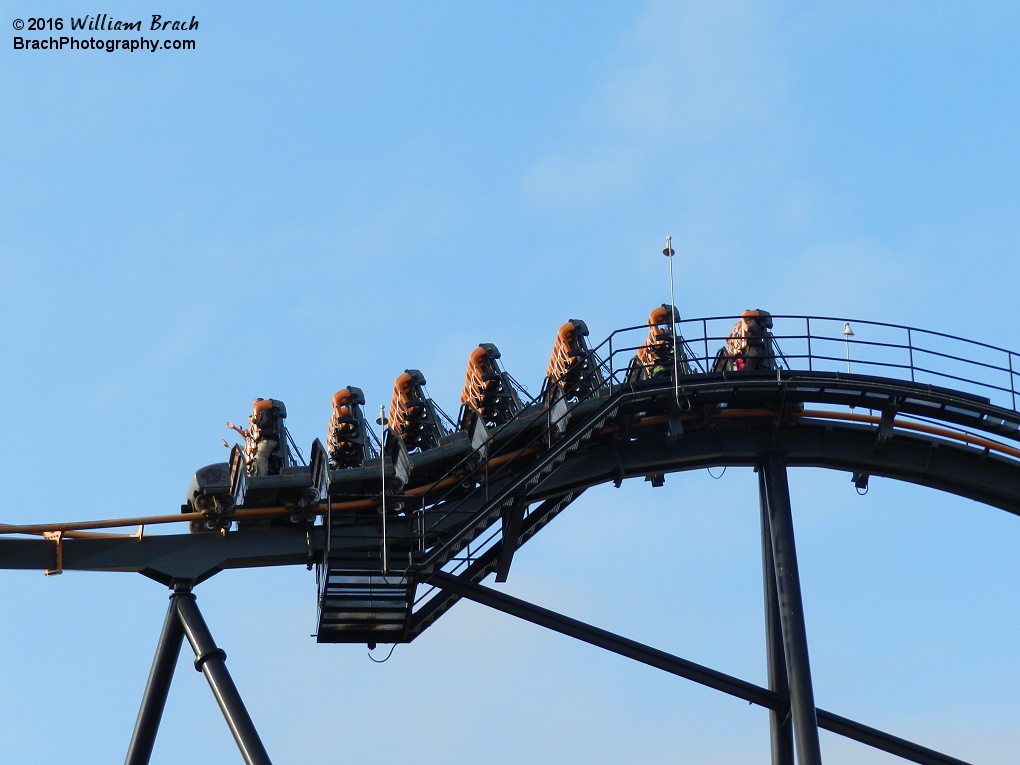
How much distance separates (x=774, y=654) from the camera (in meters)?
29.7

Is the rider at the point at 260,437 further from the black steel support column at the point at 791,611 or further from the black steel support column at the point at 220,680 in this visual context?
the black steel support column at the point at 791,611

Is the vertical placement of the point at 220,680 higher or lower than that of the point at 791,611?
lower

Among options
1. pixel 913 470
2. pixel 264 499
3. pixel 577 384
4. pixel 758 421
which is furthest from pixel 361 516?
pixel 913 470

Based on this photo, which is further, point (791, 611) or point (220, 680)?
point (791, 611)

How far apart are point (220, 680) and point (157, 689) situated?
864 millimetres

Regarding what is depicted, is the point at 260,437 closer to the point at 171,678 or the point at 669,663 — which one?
the point at 171,678

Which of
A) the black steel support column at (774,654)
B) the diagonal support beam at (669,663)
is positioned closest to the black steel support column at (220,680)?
the diagonal support beam at (669,663)

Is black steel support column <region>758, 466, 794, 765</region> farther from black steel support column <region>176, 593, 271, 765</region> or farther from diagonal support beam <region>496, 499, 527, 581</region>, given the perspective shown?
black steel support column <region>176, 593, 271, 765</region>

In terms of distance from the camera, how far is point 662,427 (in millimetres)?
29891

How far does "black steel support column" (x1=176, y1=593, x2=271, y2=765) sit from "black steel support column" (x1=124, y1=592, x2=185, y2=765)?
191mm

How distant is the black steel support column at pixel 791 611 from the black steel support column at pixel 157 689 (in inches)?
339

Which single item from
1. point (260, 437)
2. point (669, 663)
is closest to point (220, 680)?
point (260, 437)

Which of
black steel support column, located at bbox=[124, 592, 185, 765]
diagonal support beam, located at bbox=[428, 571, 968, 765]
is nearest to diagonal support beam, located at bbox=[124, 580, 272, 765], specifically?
black steel support column, located at bbox=[124, 592, 185, 765]

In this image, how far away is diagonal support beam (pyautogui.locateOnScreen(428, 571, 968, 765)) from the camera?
28484mm
